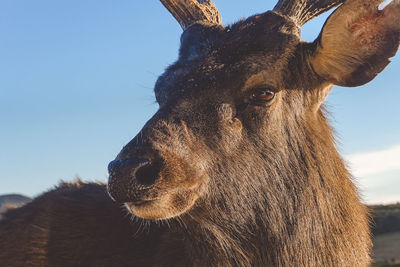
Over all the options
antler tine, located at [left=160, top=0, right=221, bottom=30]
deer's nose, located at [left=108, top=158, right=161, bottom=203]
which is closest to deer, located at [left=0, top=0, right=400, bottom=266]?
deer's nose, located at [left=108, top=158, right=161, bottom=203]

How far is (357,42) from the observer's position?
4980mm

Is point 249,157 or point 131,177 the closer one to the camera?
point 131,177

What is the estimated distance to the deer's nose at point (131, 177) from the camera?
12.4 feet

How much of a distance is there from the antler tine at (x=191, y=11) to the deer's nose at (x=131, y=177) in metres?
3.33

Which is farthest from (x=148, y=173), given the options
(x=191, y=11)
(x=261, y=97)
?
→ (x=191, y=11)

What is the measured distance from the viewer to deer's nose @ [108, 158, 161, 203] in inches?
149

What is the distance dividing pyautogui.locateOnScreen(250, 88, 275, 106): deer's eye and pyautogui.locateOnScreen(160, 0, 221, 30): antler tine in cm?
232

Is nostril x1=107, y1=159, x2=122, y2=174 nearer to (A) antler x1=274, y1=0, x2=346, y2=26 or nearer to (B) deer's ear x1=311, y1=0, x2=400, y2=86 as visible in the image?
(B) deer's ear x1=311, y1=0, x2=400, y2=86

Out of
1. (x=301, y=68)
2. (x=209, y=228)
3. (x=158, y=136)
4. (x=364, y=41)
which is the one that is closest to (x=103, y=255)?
(x=209, y=228)

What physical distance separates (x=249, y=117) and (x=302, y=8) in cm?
190

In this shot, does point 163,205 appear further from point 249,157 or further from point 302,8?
point 302,8

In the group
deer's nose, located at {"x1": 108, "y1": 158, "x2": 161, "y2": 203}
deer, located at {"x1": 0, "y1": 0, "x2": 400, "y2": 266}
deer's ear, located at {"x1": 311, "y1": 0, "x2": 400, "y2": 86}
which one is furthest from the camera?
deer's ear, located at {"x1": 311, "y1": 0, "x2": 400, "y2": 86}

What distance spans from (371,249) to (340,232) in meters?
1.00

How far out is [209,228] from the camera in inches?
177
